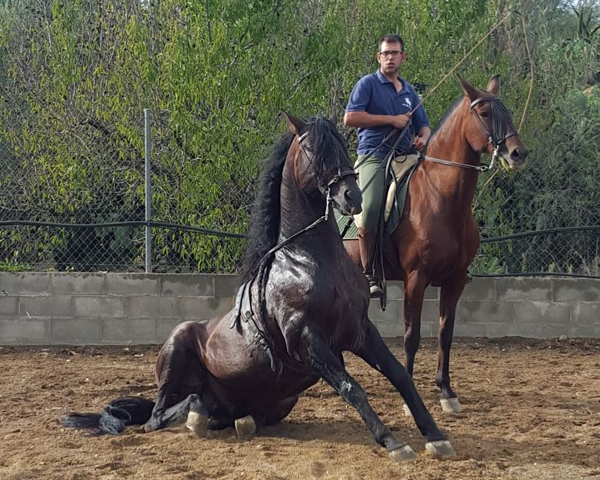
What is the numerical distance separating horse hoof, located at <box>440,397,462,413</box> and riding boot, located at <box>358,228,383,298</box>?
1.07 metres

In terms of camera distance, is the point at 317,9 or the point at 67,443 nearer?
the point at 67,443

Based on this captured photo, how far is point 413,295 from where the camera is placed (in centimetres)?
701

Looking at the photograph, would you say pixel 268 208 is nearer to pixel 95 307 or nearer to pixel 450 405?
pixel 450 405

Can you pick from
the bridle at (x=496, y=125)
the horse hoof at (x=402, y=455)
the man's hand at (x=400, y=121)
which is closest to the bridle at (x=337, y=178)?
the horse hoof at (x=402, y=455)

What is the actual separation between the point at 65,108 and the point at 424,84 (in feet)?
13.9

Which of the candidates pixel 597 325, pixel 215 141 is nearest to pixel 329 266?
pixel 215 141

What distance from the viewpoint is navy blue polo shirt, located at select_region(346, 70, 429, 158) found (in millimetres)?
7438

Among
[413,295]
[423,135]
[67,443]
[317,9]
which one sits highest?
[317,9]

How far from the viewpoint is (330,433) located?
19.1ft

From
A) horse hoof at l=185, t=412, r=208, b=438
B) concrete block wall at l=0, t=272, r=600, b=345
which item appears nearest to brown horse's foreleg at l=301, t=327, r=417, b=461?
horse hoof at l=185, t=412, r=208, b=438

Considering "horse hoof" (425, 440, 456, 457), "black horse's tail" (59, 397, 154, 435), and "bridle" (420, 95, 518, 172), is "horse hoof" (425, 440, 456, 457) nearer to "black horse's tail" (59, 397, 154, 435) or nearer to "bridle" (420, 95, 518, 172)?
"black horse's tail" (59, 397, 154, 435)

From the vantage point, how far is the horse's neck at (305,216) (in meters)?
5.32

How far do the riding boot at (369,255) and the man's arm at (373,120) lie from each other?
88 centimetres

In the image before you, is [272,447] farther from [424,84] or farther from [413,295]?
[424,84]
